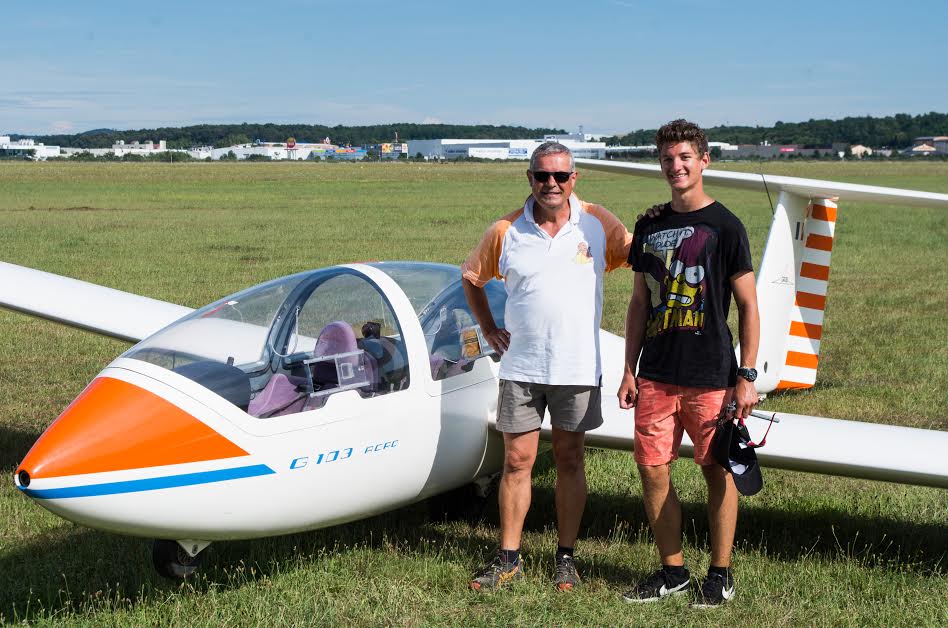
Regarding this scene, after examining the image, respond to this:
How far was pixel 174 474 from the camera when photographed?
415 cm

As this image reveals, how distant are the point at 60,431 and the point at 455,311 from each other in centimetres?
223

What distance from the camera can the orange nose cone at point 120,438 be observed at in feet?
13.1

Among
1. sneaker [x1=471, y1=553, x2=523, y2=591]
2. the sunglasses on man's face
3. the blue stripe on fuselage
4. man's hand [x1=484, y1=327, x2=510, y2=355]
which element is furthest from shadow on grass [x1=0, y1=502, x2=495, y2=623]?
the sunglasses on man's face

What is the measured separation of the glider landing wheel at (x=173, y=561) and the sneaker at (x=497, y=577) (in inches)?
55.4

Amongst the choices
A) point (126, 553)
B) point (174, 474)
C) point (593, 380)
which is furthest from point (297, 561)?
point (593, 380)

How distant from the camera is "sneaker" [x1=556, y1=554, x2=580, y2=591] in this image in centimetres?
493

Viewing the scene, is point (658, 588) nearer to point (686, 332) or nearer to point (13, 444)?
point (686, 332)

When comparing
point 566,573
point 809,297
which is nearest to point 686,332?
point 566,573

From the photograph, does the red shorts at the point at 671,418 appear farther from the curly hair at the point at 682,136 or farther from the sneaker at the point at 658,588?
the curly hair at the point at 682,136

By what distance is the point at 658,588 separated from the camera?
478 cm

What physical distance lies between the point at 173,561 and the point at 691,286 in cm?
282

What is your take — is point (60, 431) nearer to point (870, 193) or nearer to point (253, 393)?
point (253, 393)

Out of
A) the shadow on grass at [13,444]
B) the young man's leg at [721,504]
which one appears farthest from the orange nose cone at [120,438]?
the shadow on grass at [13,444]

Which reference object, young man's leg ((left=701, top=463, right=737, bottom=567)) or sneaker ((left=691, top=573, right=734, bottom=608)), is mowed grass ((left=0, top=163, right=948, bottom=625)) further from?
young man's leg ((left=701, top=463, right=737, bottom=567))
